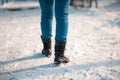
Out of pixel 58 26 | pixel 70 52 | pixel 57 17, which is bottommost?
pixel 70 52

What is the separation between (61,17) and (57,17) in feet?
0.16

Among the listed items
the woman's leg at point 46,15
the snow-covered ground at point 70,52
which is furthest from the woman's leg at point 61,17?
the snow-covered ground at point 70,52

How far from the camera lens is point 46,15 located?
10.7 ft

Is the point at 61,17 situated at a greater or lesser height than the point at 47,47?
greater

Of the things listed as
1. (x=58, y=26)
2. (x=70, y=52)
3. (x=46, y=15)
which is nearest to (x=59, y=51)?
(x=58, y=26)

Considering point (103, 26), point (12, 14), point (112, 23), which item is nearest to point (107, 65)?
point (103, 26)

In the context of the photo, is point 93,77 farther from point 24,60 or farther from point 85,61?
point 24,60

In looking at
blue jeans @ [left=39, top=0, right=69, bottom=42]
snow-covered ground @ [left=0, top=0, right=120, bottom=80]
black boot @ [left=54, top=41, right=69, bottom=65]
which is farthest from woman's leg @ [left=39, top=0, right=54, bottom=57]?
black boot @ [left=54, top=41, right=69, bottom=65]

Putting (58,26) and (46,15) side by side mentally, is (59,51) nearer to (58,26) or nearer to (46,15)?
(58,26)

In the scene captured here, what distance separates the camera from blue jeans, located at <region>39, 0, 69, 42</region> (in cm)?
297

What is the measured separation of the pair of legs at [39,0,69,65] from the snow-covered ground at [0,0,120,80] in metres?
0.13

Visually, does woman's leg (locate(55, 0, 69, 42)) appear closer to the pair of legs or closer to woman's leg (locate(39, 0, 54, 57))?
the pair of legs

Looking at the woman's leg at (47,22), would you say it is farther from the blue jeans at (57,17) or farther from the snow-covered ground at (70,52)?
the snow-covered ground at (70,52)

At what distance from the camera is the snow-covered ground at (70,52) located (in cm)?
290
